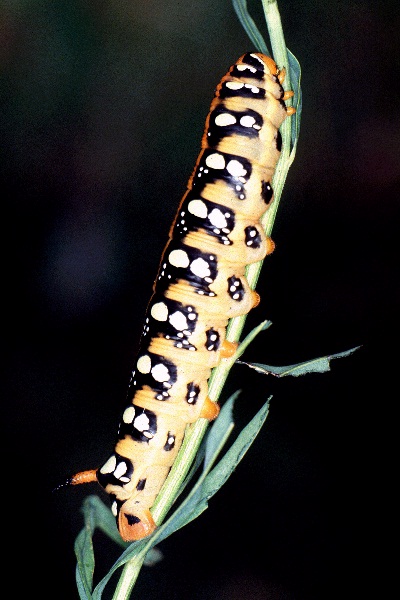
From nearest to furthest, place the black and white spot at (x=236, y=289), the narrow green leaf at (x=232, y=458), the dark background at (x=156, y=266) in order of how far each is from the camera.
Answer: the narrow green leaf at (x=232, y=458)
the black and white spot at (x=236, y=289)
the dark background at (x=156, y=266)

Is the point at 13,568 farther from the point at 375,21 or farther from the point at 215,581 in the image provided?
the point at 375,21

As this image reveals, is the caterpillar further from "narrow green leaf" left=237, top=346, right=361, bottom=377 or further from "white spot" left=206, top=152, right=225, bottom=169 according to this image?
"narrow green leaf" left=237, top=346, right=361, bottom=377

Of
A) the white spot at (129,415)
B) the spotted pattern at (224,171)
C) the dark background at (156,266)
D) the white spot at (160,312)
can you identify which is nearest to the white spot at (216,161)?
the spotted pattern at (224,171)

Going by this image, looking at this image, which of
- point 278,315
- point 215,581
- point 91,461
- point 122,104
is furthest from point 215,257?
point 122,104

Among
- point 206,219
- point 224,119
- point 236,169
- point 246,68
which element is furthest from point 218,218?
point 246,68

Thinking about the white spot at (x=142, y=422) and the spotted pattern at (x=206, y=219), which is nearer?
the spotted pattern at (x=206, y=219)

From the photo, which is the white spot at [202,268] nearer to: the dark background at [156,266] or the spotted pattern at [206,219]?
the spotted pattern at [206,219]

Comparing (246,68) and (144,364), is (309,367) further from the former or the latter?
(246,68)
